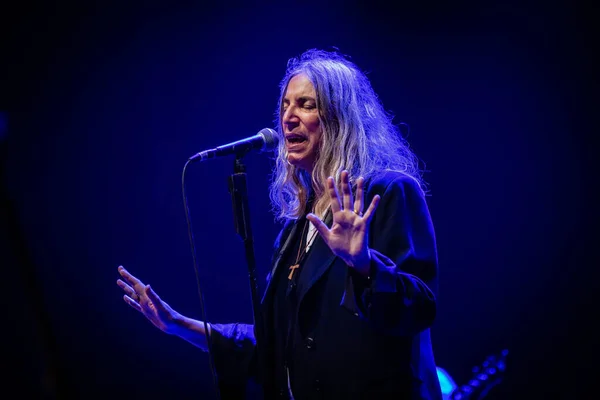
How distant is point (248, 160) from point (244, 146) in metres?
1.63

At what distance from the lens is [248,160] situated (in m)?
3.44

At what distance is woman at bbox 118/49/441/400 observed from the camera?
1.48 meters

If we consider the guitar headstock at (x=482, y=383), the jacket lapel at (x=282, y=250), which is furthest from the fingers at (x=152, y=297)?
the guitar headstock at (x=482, y=383)

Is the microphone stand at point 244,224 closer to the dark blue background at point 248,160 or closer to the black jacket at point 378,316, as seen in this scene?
the black jacket at point 378,316

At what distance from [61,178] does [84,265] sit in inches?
22.9

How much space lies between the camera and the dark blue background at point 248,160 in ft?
9.96

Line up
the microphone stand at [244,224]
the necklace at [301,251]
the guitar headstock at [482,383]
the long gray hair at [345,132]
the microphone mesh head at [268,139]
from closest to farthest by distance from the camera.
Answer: the microphone stand at [244,224] → the microphone mesh head at [268,139] → the necklace at [301,251] → the long gray hair at [345,132] → the guitar headstock at [482,383]

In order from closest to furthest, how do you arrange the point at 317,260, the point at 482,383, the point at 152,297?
the point at 317,260 < the point at 152,297 < the point at 482,383

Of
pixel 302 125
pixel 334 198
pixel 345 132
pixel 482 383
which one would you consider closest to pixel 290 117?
pixel 302 125

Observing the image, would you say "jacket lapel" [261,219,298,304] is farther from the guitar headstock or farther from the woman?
the guitar headstock

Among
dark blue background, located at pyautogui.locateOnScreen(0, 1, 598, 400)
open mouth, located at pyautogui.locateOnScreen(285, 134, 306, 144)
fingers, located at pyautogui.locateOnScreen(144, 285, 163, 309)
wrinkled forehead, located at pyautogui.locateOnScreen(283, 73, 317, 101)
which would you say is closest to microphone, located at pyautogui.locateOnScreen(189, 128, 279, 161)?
open mouth, located at pyautogui.locateOnScreen(285, 134, 306, 144)

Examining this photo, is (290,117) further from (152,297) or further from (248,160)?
(248,160)

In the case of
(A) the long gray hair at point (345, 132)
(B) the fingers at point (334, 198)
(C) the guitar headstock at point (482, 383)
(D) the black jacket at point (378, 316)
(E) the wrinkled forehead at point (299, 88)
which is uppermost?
(E) the wrinkled forehead at point (299, 88)

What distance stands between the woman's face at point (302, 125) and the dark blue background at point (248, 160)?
1164mm
